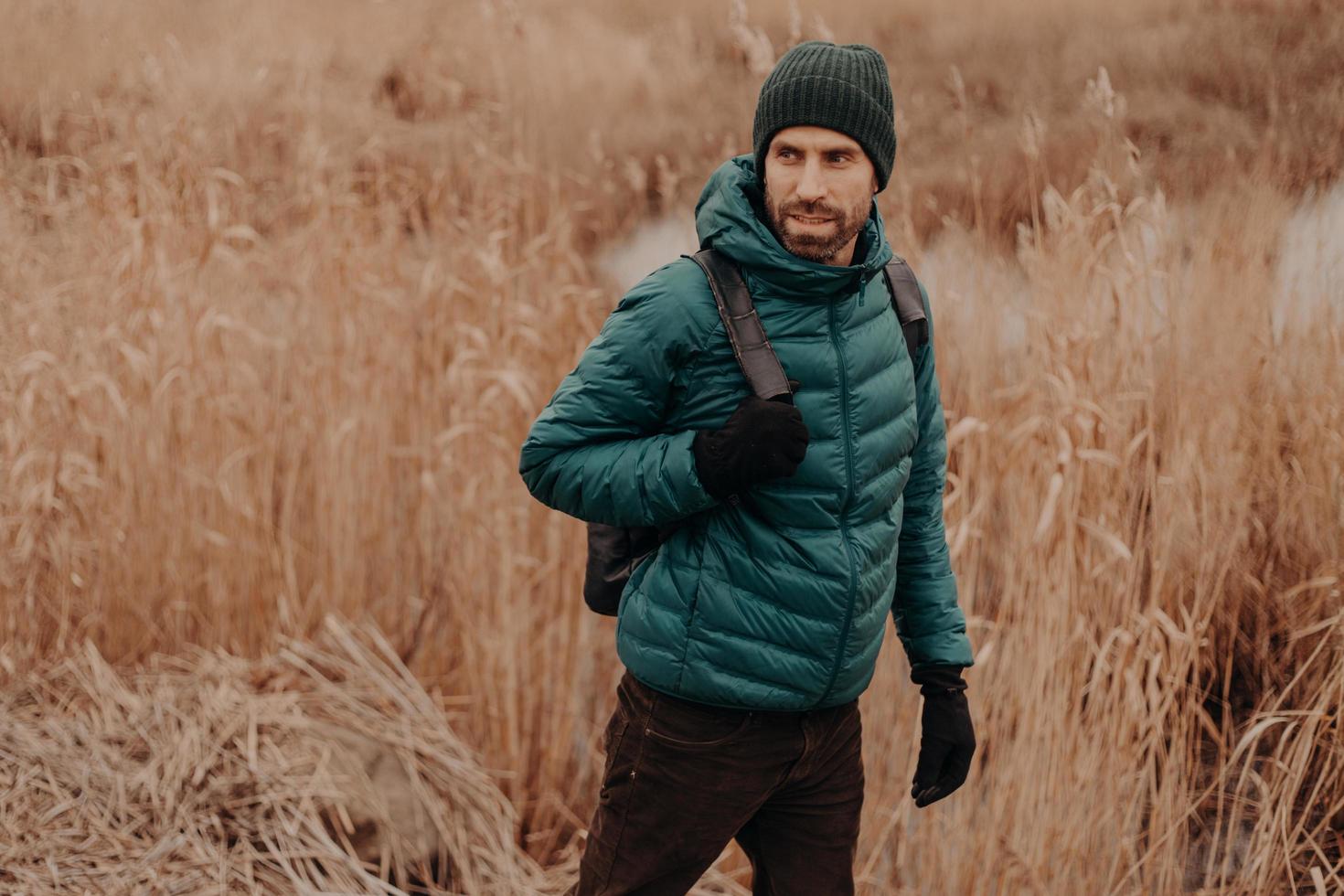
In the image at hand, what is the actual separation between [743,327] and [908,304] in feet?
1.07

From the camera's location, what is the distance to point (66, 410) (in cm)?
261

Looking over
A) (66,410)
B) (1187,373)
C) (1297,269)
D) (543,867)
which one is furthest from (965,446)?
(66,410)

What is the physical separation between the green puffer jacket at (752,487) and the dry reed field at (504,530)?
0.66 meters

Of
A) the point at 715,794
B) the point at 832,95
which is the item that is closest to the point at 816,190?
the point at 832,95

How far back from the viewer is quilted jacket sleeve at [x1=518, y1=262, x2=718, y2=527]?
1.24 metres

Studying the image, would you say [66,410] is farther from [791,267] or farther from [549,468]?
[791,267]

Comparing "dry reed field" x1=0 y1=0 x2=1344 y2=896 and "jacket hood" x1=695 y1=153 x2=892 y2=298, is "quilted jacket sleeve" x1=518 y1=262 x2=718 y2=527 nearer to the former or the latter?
"jacket hood" x1=695 y1=153 x2=892 y2=298

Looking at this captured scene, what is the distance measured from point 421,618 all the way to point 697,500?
1.50m

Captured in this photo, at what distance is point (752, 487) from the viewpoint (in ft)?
4.26

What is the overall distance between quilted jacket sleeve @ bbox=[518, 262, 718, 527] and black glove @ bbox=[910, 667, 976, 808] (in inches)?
20.0

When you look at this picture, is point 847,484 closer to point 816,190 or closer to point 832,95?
point 816,190

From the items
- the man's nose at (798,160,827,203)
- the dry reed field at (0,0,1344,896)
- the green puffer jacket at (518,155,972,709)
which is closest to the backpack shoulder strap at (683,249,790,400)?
the green puffer jacket at (518,155,972,709)

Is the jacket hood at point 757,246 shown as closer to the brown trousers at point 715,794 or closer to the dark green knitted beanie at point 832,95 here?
the dark green knitted beanie at point 832,95

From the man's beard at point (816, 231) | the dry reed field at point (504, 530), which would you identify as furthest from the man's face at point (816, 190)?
the dry reed field at point (504, 530)
